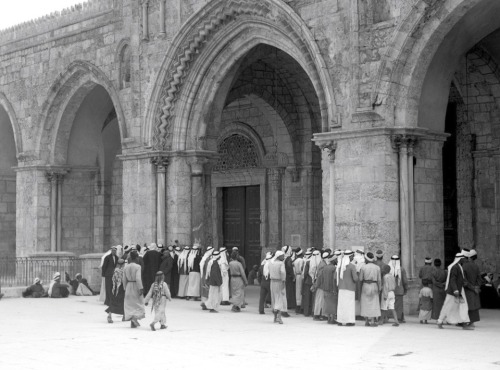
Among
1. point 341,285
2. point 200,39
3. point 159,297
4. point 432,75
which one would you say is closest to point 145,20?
point 200,39

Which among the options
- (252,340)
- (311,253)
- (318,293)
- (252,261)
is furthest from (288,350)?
(252,261)

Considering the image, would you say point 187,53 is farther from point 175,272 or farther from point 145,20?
point 175,272

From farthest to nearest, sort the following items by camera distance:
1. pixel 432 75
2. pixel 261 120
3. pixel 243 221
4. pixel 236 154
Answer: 1. pixel 236 154
2. pixel 243 221
3. pixel 261 120
4. pixel 432 75

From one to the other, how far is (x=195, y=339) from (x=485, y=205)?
8642 millimetres

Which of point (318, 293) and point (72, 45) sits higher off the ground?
point (72, 45)

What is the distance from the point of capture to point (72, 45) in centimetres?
2222

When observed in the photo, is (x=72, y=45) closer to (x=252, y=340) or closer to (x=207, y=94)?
(x=207, y=94)

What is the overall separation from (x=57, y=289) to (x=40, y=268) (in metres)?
1.84

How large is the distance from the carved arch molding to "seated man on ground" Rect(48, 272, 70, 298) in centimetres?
354

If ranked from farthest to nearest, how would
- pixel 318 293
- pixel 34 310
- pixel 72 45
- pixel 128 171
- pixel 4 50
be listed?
pixel 4 50 < pixel 72 45 < pixel 128 171 < pixel 34 310 < pixel 318 293

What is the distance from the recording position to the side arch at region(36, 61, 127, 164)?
22.0 metres

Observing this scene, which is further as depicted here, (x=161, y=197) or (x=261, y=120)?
(x=261, y=120)

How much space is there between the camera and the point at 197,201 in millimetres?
19406

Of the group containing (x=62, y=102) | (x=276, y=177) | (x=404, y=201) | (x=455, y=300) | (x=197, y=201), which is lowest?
(x=455, y=300)
